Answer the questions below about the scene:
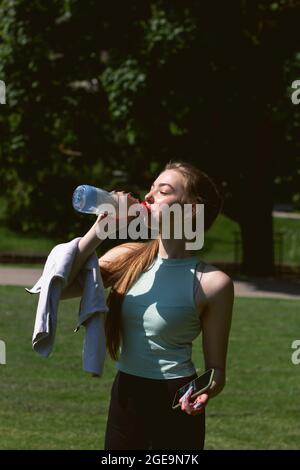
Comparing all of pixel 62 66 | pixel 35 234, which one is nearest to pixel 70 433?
pixel 62 66

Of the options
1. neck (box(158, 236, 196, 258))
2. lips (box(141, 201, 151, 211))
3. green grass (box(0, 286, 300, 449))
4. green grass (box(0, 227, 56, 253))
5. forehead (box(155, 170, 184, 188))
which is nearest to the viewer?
lips (box(141, 201, 151, 211))

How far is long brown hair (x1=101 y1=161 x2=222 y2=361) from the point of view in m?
3.88

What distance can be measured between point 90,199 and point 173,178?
1.36ft

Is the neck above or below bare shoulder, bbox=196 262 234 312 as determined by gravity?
above

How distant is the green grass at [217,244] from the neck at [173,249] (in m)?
25.3

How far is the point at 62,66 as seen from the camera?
76.3 feet

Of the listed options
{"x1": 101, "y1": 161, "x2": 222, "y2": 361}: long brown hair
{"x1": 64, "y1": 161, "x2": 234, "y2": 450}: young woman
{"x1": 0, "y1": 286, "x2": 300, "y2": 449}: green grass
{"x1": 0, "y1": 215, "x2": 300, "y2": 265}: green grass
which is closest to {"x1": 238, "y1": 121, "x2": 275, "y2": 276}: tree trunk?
{"x1": 0, "y1": 215, "x2": 300, "y2": 265}: green grass

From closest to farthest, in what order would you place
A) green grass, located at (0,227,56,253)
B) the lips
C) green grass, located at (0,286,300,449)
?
the lips → green grass, located at (0,286,300,449) → green grass, located at (0,227,56,253)

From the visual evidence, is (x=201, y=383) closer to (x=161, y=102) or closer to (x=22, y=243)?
(x=161, y=102)

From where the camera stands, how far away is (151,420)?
391 centimetres

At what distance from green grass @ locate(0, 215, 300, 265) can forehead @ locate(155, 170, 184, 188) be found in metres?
25.4

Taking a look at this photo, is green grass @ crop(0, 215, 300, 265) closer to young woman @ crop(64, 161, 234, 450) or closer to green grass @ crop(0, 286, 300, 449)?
green grass @ crop(0, 286, 300, 449)

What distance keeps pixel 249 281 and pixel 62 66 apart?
21.8 ft

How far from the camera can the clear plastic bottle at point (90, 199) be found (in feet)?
11.8
